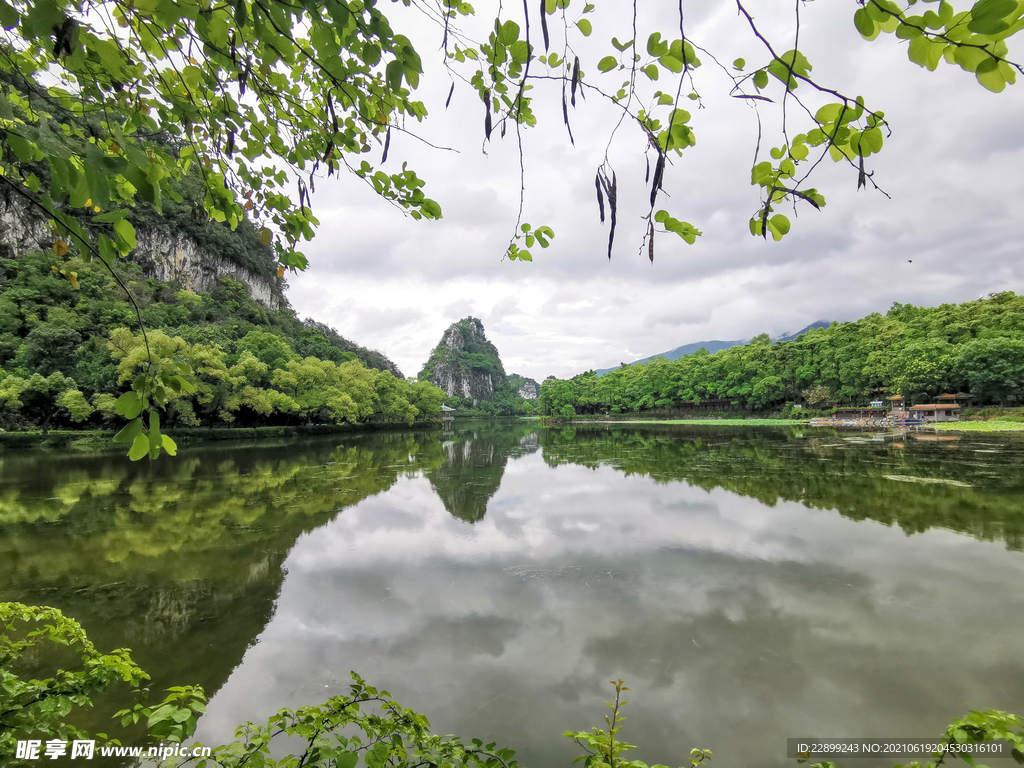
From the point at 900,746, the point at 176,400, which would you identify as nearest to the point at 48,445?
the point at 176,400

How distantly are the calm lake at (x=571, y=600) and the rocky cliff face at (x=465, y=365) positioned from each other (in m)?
89.6

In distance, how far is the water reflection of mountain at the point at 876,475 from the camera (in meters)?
7.10

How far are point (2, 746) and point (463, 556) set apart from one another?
197 inches

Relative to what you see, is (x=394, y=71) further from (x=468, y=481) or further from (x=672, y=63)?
(x=468, y=481)

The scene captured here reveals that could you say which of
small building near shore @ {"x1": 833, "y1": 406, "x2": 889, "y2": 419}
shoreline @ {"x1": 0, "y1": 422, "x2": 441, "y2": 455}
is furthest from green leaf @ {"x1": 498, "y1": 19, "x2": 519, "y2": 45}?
small building near shore @ {"x1": 833, "y1": 406, "x2": 889, "y2": 419}

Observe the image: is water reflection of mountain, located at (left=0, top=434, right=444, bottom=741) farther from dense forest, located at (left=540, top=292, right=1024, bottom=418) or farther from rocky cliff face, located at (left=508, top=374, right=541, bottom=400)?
rocky cliff face, located at (left=508, top=374, right=541, bottom=400)

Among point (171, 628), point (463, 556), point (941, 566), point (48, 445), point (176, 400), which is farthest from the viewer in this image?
Result: point (176, 400)

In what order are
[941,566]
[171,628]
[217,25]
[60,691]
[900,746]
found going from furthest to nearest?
[941,566] → [171,628] → [900,746] → [60,691] → [217,25]

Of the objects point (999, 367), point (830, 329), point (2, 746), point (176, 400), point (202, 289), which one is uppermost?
point (202, 289)

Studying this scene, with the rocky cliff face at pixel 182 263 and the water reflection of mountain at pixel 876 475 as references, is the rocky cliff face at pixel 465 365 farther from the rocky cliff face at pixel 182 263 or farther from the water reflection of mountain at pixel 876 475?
the water reflection of mountain at pixel 876 475

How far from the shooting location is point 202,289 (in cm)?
4303

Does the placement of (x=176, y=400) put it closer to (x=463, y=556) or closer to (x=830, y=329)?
(x=463, y=556)

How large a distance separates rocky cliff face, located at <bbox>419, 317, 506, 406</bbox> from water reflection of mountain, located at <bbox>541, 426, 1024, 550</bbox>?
83609mm

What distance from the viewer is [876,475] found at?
10.7 m
